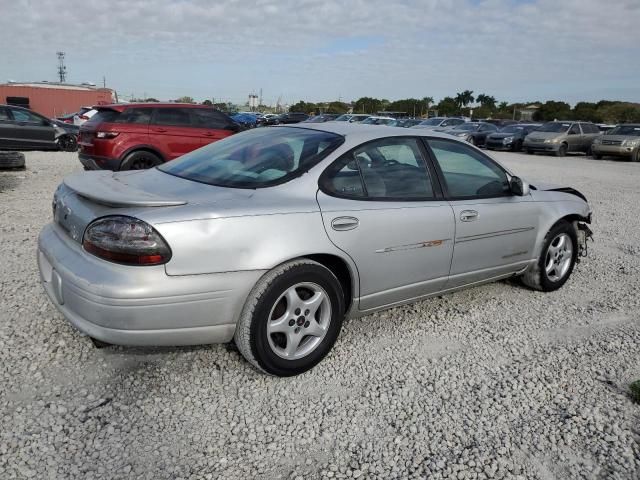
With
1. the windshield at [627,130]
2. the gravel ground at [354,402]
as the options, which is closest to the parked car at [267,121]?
the windshield at [627,130]

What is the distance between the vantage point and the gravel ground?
2.40 meters

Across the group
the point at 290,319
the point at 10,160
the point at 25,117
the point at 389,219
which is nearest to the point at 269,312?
the point at 290,319

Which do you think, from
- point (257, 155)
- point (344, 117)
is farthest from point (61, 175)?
point (344, 117)

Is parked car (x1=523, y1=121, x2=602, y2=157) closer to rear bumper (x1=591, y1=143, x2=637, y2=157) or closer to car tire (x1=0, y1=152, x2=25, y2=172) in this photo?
rear bumper (x1=591, y1=143, x2=637, y2=157)

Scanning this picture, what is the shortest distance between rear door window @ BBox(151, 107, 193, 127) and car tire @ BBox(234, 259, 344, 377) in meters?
7.57

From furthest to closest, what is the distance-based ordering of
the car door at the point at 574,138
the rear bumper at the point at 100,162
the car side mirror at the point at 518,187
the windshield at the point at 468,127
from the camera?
the windshield at the point at 468,127, the car door at the point at 574,138, the rear bumper at the point at 100,162, the car side mirror at the point at 518,187

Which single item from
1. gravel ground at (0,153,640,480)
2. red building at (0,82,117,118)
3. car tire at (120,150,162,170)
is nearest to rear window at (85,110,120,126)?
car tire at (120,150,162,170)

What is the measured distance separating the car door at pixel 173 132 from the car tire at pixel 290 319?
286 inches

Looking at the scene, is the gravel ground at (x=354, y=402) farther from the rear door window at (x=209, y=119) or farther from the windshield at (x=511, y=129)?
the windshield at (x=511, y=129)

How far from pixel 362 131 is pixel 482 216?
44.4 inches

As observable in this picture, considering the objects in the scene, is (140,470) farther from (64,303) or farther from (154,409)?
(64,303)

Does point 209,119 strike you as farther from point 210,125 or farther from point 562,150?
point 562,150

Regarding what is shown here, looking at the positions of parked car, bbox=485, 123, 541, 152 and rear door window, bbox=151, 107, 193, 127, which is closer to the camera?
rear door window, bbox=151, 107, 193, 127

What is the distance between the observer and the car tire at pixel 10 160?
10866 millimetres
